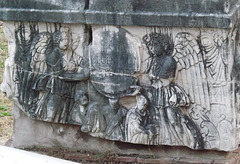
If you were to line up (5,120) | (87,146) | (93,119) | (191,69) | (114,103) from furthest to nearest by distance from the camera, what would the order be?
(5,120) → (87,146) → (93,119) → (114,103) → (191,69)

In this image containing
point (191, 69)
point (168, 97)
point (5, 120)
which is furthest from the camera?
point (5, 120)

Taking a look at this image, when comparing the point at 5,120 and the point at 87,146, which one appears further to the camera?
the point at 5,120

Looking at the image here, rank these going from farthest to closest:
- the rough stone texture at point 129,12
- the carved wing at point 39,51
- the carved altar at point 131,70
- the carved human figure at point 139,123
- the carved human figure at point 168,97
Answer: the carved wing at point 39,51, the carved human figure at point 139,123, the carved human figure at point 168,97, the carved altar at point 131,70, the rough stone texture at point 129,12

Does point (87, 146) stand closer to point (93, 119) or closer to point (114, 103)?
point (93, 119)

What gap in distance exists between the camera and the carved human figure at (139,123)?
20.9 feet

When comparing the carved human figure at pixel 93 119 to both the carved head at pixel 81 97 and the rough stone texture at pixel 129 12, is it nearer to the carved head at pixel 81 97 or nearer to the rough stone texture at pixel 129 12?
the carved head at pixel 81 97

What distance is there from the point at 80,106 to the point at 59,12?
884 millimetres

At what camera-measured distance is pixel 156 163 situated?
6.58 m

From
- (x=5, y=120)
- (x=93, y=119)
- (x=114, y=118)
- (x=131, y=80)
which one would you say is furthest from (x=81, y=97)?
(x=5, y=120)

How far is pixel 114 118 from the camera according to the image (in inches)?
257

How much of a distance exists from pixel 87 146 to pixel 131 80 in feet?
2.86

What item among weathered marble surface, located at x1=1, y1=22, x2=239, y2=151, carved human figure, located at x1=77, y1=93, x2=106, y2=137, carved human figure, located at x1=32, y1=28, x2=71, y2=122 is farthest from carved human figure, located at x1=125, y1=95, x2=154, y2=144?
carved human figure, located at x1=32, y1=28, x2=71, y2=122

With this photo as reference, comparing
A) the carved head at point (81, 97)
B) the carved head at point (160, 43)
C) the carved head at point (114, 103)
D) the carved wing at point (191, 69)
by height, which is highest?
the carved head at point (160, 43)

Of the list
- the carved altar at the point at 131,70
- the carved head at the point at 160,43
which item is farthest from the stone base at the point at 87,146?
the carved head at the point at 160,43
